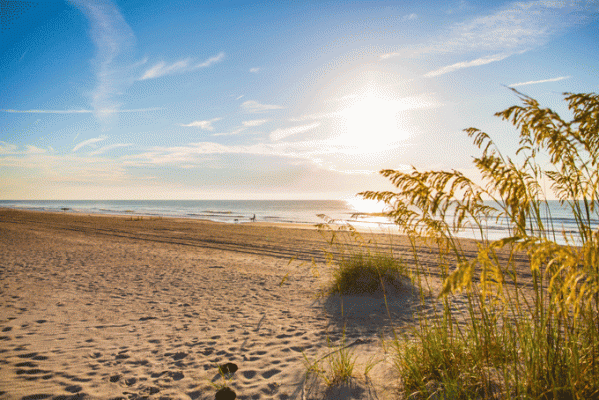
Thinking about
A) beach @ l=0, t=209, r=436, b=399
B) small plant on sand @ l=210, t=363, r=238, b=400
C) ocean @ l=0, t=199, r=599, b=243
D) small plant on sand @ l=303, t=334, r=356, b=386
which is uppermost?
ocean @ l=0, t=199, r=599, b=243

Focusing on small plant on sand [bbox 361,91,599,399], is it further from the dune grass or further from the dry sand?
the dry sand

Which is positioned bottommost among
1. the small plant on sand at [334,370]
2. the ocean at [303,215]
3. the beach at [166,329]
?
the beach at [166,329]

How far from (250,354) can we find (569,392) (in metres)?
3.48

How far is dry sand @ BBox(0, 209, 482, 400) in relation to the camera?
3516mm

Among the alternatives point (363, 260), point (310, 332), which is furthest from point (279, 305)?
point (363, 260)

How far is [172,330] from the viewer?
17.4ft

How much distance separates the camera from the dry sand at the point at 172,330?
3516mm

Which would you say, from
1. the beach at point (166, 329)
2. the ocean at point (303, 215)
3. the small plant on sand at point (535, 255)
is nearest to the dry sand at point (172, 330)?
the beach at point (166, 329)

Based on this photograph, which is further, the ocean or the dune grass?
the ocean

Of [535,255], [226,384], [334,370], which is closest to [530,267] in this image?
[535,255]

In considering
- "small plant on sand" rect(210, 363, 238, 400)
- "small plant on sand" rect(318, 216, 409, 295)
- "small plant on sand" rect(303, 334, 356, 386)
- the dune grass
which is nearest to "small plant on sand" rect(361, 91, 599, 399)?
the dune grass

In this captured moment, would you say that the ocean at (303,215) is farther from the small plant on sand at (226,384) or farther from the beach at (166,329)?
the small plant on sand at (226,384)

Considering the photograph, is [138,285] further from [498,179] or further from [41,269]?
[498,179]

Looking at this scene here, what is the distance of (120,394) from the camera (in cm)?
339
